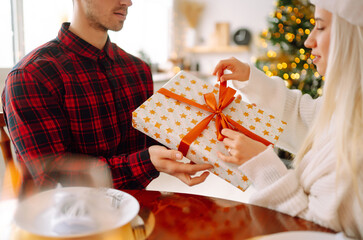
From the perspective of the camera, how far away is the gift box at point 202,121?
0.94 metres

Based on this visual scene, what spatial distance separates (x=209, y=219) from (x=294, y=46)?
269 centimetres

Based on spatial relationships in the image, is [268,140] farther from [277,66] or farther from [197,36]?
[197,36]

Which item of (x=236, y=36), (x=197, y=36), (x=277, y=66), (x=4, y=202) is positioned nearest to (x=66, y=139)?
(x=4, y=202)

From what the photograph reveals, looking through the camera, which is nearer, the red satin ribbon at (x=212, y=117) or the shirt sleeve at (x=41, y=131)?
the red satin ribbon at (x=212, y=117)

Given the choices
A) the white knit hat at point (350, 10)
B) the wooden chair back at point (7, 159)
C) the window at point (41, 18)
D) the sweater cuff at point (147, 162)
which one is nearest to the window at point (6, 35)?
the window at point (41, 18)

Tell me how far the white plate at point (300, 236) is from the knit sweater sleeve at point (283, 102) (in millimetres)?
644

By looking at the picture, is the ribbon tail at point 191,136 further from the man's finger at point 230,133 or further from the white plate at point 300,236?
the white plate at point 300,236

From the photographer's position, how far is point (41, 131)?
1.08 m

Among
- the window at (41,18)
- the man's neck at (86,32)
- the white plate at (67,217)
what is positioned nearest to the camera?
the white plate at (67,217)

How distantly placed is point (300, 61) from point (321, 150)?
2.45m

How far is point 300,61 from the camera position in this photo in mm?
3102

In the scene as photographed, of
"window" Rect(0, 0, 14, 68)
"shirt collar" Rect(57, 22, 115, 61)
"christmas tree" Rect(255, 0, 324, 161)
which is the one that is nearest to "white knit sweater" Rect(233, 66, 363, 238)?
"shirt collar" Rect(57, 22, 115, 61)

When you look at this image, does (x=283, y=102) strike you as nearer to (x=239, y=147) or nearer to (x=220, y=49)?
(x=239, y=147)

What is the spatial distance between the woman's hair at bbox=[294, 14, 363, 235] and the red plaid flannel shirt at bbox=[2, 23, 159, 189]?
566 millimetres
